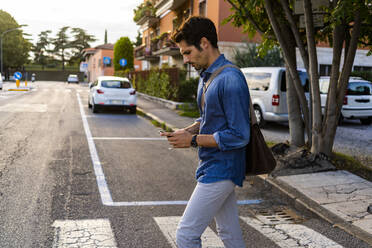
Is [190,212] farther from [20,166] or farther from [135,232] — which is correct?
[20,166]

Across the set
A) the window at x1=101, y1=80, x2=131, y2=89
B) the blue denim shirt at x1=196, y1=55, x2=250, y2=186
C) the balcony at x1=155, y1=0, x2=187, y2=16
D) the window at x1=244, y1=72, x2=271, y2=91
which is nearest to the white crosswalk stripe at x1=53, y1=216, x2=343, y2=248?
the blue denim shirt at x1=196, y1=55, x2=250, y2=186

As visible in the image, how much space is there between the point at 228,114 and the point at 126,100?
1541cm

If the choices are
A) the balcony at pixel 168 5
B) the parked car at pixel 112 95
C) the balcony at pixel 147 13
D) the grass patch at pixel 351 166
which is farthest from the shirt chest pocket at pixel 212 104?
the balcony at pixel 147 13

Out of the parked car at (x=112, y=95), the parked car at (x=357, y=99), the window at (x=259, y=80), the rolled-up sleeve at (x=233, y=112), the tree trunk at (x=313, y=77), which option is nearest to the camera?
the rolled-up sleeve at (x=233, y=112)

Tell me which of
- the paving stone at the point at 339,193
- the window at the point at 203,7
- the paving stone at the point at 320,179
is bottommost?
the paving stone at the point at 339,193

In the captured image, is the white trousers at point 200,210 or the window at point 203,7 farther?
the window at point 203,7

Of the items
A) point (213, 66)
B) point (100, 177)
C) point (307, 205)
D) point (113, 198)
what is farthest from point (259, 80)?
point (213, 66)

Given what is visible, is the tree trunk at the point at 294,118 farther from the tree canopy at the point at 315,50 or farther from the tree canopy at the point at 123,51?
the tree canopy at the point at 123,51

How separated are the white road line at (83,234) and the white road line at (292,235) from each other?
5.04 feet

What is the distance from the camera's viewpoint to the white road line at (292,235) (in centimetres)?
405

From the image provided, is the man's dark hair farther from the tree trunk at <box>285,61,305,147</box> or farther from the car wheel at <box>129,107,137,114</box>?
the car wheel at <box>129,107,137,114</box>

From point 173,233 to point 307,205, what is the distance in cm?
190

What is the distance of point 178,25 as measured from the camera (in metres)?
29.4

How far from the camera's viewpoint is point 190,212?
2.46 meters
